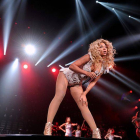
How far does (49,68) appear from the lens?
37.4ft

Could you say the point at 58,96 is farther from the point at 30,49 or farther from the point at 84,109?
the point at 30,49

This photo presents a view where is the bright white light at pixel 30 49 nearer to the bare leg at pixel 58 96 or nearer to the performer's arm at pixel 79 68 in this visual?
the bare leg at pixel 58 96

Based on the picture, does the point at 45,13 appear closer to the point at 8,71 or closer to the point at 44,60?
the point at 44,60

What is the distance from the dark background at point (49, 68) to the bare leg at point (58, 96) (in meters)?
6.09

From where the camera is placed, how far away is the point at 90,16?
29.0ft

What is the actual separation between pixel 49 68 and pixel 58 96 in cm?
865

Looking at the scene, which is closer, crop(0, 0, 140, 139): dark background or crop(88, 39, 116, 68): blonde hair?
crop(88, 39, 116, 68): blonde hair

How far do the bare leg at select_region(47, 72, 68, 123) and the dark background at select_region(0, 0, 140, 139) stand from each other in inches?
240

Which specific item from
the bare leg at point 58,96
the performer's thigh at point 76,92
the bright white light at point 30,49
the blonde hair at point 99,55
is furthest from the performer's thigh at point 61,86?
the bright white light at point 30,49

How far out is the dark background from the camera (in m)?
8.50

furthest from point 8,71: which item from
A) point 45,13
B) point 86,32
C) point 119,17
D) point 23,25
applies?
point 119,17

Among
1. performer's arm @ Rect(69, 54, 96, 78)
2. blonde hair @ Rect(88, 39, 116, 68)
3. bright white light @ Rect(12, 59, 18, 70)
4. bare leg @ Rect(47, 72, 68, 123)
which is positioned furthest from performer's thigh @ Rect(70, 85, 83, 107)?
bright white light @ Rect(12, 59, 18, 70)

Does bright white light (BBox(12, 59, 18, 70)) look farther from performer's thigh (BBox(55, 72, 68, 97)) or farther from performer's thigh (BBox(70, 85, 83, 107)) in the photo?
performer's thigh (BBox(70, 85, 83, 107))

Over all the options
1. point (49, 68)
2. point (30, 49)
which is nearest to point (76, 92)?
point (30, 49)
